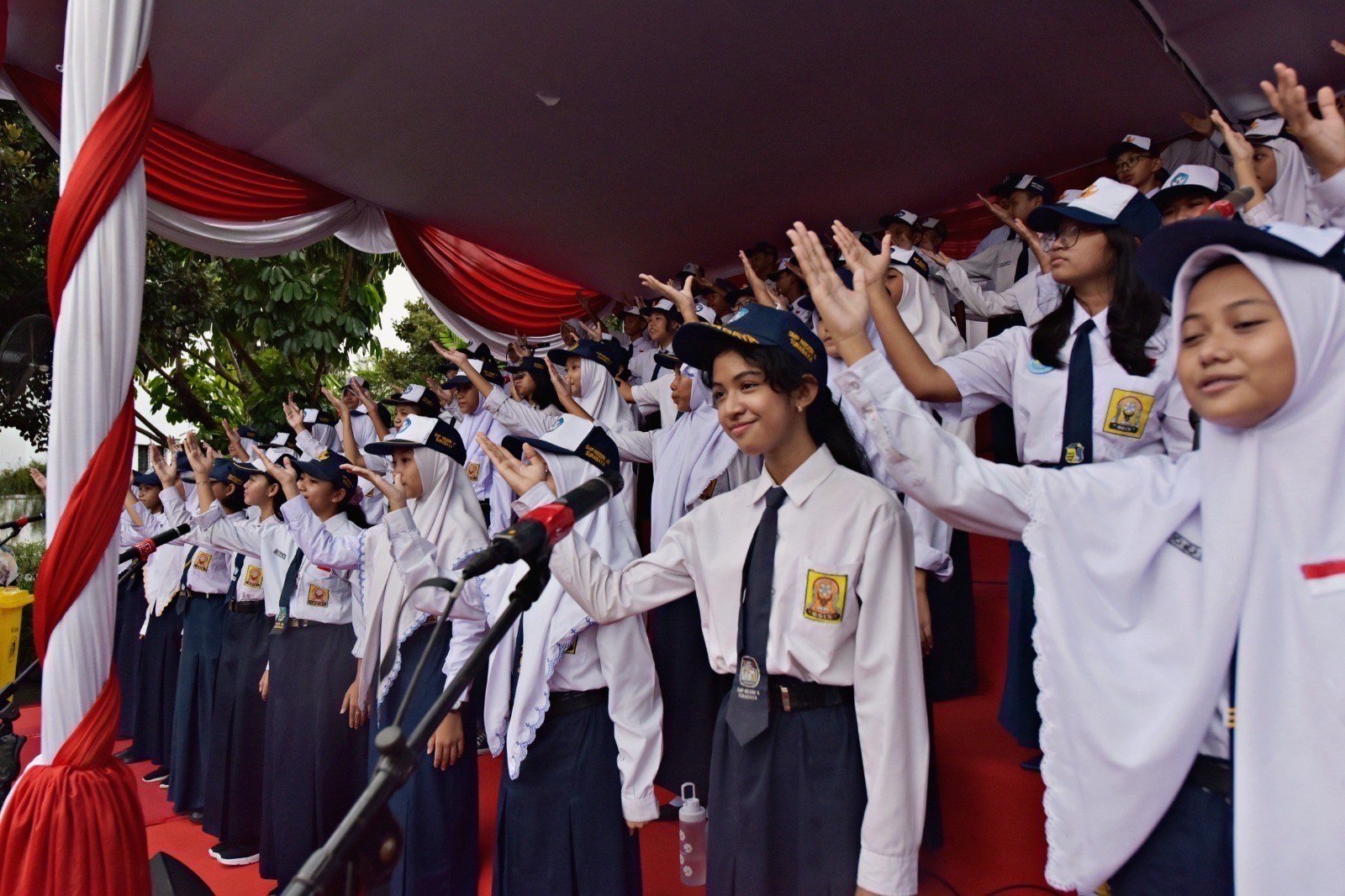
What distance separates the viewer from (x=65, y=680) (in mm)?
2059

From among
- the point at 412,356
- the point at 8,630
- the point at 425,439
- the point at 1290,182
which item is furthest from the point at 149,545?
the point at 412,356

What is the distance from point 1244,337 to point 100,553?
7.87 feet

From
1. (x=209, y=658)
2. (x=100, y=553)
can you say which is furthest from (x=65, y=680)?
(x=209, y=658)

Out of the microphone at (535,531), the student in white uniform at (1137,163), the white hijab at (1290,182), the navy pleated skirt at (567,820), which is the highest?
the student in white uniform at (1137,163)

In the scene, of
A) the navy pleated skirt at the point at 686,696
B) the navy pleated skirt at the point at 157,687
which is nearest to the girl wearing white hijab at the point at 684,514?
the navy pleated skirt at the point at 686,696

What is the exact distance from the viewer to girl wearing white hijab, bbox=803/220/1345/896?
1080 mm

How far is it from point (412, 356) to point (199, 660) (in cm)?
763

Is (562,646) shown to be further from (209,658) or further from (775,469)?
(209,658)

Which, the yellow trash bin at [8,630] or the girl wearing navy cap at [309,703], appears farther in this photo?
the yellow trash bin at [8,630]

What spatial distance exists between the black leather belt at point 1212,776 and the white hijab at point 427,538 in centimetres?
244

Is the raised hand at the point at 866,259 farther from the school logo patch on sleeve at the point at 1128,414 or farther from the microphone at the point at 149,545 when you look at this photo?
the microphone at the point at 149,545

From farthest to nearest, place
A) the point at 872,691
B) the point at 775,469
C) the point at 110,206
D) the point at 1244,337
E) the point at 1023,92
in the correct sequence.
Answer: the point at 1023,92 < the point at 110,206 < the point at 775,469 < the point at 872,691 < the point at 1244,337

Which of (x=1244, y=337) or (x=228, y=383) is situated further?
(x=228, y=383)

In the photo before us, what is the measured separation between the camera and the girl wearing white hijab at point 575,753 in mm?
2379
